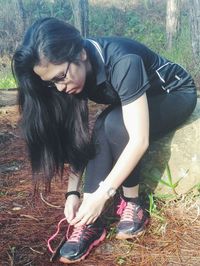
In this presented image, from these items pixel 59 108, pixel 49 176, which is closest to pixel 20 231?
pixel 49 176

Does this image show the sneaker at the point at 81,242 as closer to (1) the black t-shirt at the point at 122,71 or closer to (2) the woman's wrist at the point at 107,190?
(2) the woman's wrist at the point at 107,190

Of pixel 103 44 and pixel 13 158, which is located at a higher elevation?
pixel 103 44

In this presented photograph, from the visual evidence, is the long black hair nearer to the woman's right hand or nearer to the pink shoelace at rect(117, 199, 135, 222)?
the woman's right hand

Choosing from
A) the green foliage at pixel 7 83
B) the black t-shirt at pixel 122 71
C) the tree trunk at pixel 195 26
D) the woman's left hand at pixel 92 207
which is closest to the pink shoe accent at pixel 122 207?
the woman's left hand at pixel 92 207

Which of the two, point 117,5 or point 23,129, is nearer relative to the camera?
point 23,129

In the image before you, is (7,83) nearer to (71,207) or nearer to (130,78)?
(71,207)

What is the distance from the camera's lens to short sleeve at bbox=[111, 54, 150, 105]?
1880 mm

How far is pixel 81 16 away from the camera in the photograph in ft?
32.0

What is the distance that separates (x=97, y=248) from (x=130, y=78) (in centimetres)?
92

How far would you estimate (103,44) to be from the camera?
2.05 metres

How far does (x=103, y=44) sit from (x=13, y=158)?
1571mm

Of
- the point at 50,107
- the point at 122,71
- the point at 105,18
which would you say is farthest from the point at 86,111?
the point at 105,18

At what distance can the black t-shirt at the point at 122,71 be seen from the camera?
189cm

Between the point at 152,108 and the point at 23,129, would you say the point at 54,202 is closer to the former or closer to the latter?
the point at 23,129
